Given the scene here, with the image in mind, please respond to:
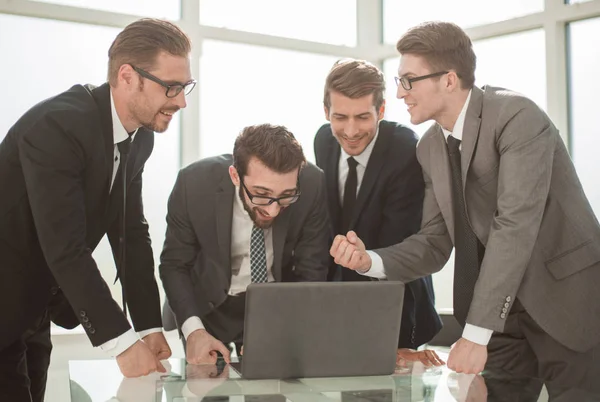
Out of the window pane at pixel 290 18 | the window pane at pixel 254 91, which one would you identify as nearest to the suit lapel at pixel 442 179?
the window pane at pixel 254 91

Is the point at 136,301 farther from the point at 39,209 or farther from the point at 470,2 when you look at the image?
the point at 470,2

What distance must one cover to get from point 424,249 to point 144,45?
1.22 meters

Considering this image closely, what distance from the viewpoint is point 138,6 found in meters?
4.89

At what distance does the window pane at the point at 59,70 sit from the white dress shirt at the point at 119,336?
7.34 feet

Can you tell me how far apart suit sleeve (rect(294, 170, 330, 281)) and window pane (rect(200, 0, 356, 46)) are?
8.94ft

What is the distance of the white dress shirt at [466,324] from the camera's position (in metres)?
2.26

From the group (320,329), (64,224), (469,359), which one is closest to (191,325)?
(64,224)

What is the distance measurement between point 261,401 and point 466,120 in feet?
3.91

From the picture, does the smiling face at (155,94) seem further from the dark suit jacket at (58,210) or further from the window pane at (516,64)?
the window pane at (516,64)

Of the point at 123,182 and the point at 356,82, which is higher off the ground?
the point at 356,82

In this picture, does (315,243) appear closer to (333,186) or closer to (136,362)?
(333,186)

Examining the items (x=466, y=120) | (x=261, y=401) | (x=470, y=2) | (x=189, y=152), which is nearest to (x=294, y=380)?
(x=261, y=401)

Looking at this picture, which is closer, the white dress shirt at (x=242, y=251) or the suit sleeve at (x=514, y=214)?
the suit sleeve at (x=514, y=214)

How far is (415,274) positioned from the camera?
9.06ft
